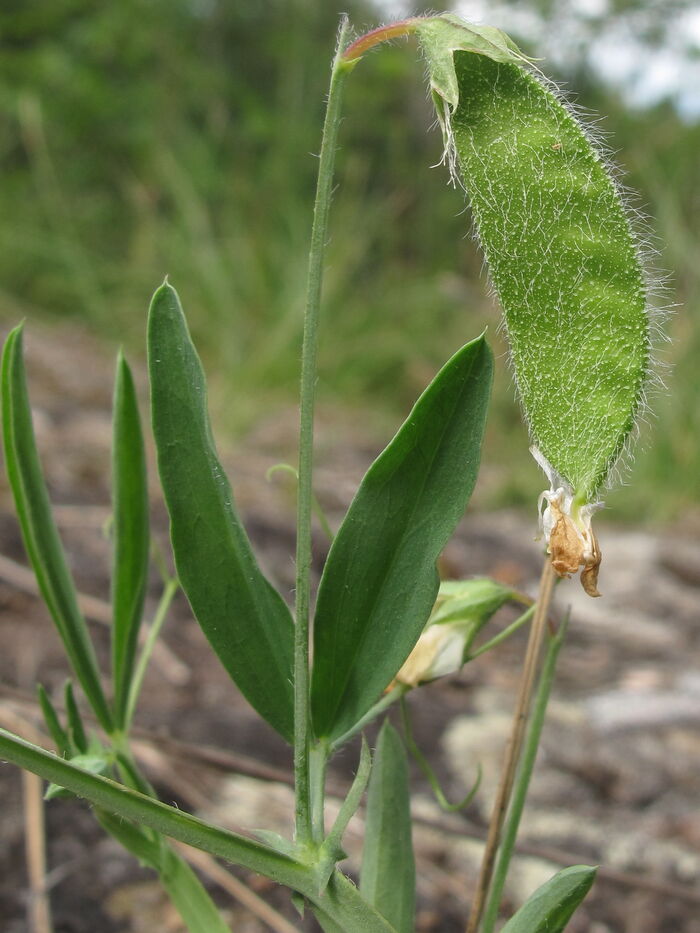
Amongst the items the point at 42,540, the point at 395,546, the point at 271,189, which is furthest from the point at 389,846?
the point at 271,189

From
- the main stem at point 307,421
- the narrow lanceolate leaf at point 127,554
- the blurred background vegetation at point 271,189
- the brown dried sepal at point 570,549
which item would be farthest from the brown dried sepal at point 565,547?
the blurred background vegetation at point 271,189

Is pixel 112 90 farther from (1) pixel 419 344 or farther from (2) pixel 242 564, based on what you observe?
(2) pixel 242 564

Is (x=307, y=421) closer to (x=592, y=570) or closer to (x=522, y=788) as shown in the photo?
(x=592, y=570)

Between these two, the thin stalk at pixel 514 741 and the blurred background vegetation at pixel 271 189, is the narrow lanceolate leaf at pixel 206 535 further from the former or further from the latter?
the blurred background vegetation at pixel 271 189

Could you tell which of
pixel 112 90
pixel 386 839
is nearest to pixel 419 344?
pixel 112 90

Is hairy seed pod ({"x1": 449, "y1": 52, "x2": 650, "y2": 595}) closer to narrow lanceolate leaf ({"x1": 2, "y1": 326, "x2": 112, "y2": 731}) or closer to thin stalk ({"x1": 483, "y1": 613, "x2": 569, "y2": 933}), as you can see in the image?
thin stalk ({"x1": 483, "y1": 613, "x2": 569, "y2": 933})
